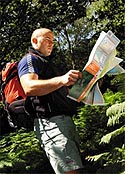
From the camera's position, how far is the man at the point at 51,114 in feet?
5.19

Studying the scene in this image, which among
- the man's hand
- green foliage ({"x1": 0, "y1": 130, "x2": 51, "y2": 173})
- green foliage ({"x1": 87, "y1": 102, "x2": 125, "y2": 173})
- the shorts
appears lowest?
green foliage ({"x1": 0, "y1": 130, "x2": 51, "y2": 173})

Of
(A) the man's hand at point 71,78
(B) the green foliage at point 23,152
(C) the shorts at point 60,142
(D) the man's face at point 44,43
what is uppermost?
(D) the man's face at point 44,43

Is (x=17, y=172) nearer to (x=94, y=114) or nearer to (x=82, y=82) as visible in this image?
(x=94, y=114)

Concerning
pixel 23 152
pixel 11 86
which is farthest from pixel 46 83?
pixel 23 152

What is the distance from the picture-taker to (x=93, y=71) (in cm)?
149

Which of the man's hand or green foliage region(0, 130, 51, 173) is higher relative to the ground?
the man's hand

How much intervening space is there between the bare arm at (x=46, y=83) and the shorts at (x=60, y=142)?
0.54 ft

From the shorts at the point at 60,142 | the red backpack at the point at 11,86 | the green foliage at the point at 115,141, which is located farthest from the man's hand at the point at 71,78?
the green foliage at the point at 115,141

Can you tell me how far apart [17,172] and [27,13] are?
2270 millimetres

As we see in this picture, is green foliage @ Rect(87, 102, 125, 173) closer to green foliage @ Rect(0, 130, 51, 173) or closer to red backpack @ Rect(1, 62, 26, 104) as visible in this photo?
green foliage @ Rect(0, 130, 51, 173)

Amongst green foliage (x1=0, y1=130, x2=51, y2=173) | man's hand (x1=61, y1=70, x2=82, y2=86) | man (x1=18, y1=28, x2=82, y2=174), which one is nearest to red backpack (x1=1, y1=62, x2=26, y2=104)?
man (x1=18, y1=28, x2=82, y2=174)

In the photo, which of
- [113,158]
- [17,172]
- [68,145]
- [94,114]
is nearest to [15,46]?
[94,114]

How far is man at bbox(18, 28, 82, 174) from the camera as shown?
62.2 inches

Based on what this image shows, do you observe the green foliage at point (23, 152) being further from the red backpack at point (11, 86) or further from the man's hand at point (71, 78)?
the man's hand at point (71, 78)
